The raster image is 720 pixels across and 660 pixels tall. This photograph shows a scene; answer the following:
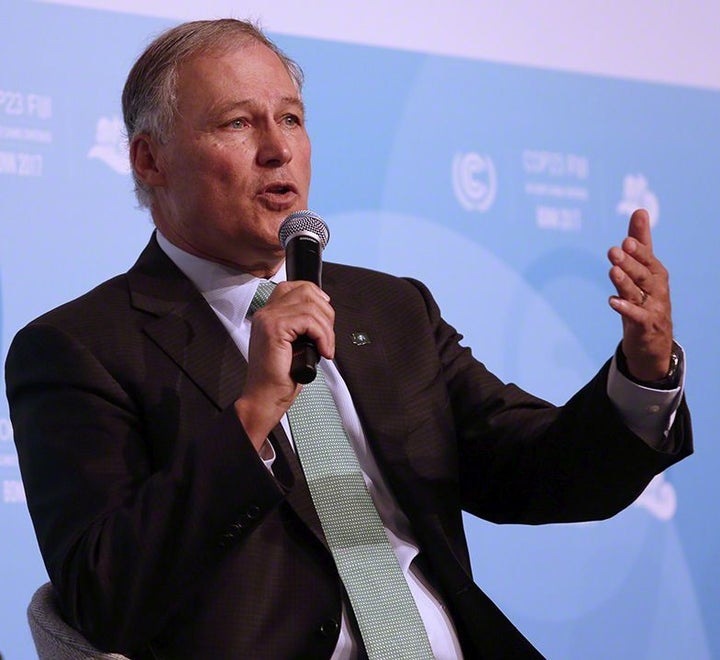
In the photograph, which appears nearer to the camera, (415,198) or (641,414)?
(641,414)

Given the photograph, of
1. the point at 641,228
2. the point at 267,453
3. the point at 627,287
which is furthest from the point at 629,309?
the point at 267,453

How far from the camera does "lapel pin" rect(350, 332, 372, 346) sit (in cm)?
259

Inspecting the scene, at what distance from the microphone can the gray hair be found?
52 cm

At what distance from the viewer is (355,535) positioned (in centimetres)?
229

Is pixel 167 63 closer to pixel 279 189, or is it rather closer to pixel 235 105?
pixel 235 105

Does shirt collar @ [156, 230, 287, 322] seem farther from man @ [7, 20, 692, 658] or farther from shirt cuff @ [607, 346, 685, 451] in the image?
shirt cuff @ [607, 346, 685, 451]

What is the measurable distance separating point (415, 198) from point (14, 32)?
4.00 ft

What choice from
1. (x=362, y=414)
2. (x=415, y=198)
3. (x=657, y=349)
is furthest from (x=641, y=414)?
(x=415, y=198)

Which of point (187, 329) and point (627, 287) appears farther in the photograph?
point (187, 329)

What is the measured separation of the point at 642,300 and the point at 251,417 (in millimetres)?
694

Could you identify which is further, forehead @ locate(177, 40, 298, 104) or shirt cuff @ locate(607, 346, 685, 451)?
forehead @ locate(177, 40, 298, 104)

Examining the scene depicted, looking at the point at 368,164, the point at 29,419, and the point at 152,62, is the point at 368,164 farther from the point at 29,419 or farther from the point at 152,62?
the point at 29,419

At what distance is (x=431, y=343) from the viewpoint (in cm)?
268

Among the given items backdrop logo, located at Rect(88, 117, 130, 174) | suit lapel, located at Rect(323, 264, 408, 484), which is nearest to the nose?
suit lapel, located at Rect(323, 264, 408, 484)
